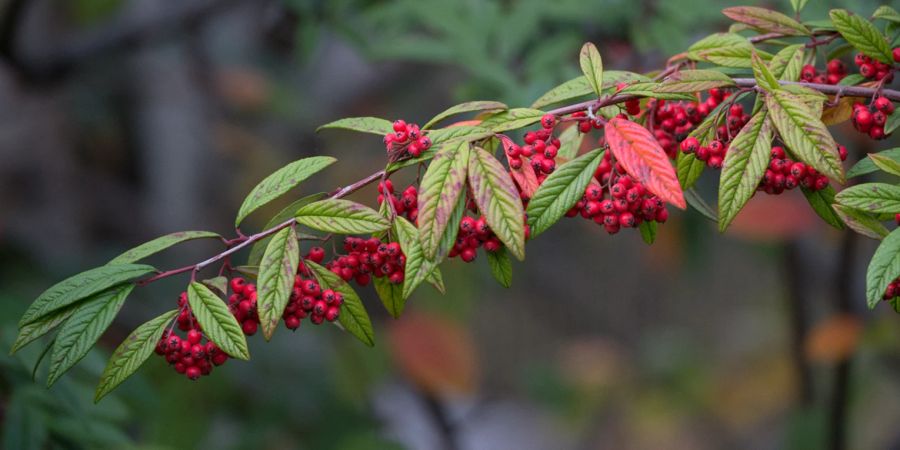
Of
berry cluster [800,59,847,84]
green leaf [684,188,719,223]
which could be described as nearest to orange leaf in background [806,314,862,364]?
berry cluster [800,59,847,84]

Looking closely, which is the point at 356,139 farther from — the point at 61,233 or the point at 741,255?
the point at 741,255

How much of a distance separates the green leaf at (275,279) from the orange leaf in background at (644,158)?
291 millimetres

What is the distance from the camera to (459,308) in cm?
274

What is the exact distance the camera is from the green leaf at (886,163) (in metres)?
0.72

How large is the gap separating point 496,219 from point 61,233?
2.58 meters

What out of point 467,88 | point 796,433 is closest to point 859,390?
point 796,433

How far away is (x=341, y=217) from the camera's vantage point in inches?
29.4

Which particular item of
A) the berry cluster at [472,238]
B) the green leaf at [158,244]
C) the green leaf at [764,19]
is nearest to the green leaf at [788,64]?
the green leaf at [764,19]

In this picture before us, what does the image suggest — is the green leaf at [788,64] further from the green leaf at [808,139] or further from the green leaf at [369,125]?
the green leaf at [369,125]

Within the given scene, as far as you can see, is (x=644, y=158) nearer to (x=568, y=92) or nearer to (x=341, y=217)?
(x=568, y=92)

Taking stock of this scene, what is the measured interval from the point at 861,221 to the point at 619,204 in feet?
0.71

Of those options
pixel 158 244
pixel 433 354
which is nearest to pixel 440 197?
pixel 158 244

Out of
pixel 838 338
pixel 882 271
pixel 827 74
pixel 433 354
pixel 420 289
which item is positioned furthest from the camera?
pixel 420 289

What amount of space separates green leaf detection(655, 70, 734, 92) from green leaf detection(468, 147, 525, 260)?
16cm
